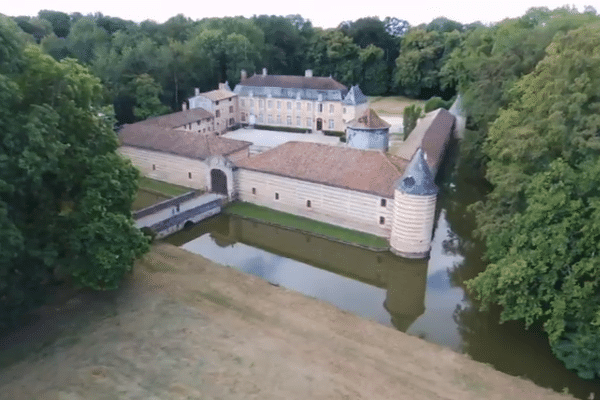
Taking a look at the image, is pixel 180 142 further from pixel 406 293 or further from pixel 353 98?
pixel 353 98

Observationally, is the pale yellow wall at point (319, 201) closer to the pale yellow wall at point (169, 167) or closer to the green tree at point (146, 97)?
the pale yellow wall at point (169, 167)

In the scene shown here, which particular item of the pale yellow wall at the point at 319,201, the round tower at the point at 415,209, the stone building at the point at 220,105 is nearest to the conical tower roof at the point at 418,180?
the round tower at the point at 415,209

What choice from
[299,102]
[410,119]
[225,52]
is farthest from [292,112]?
[225,52]

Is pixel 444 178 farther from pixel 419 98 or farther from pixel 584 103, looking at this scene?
pixel 419 98

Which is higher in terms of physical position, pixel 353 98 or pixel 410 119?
pixel 353 98

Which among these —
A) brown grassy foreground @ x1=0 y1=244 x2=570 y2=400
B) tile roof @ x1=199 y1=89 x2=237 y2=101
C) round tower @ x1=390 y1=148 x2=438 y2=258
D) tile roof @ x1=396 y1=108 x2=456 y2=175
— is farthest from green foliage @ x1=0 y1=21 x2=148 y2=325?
tile roof @ x1=199 y1=89 x2=237 y2=101

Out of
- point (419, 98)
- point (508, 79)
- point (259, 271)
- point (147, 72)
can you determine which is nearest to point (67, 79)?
point (259, 271)
